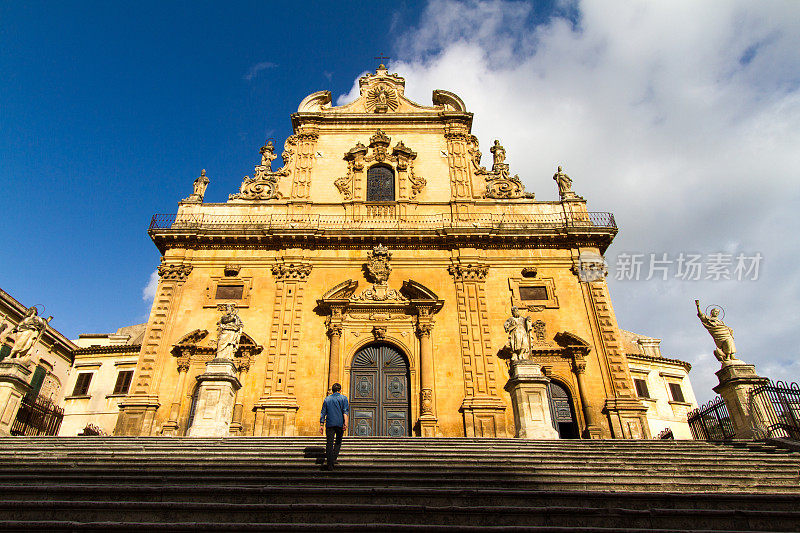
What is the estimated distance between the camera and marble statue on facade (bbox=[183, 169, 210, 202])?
19.8 meters

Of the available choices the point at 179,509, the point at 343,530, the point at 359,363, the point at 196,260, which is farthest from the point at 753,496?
the point at 196,260

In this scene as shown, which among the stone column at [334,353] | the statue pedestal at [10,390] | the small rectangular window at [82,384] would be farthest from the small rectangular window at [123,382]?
the stone column at [334,353]

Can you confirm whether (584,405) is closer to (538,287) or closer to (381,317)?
(538,287)

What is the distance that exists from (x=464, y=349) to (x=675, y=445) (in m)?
7.31

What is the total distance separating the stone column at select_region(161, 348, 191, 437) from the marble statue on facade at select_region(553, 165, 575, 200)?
14958 mm

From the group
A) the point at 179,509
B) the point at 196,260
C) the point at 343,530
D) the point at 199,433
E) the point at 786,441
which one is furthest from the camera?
the point at 196,260

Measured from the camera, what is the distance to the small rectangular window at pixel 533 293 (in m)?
17.7

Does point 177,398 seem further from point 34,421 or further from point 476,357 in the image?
point 476,357

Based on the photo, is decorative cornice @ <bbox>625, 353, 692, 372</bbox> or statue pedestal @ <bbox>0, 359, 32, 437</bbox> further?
decorative cornice @ <bbox>625, 353, 692, 372</bbox>

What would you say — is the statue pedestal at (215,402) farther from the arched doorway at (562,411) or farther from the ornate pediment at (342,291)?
the arched doorway at (562,411)

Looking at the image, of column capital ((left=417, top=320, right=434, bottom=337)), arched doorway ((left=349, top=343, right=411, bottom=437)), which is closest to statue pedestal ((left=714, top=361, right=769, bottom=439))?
column capital ((left=417, top=320, right=434, bottom=337))

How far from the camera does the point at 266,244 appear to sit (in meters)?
18.7

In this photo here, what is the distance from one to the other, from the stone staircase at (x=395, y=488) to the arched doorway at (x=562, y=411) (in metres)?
6.22

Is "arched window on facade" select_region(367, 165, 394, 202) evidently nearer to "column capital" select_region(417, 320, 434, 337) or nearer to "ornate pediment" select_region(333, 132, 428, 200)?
"ornate pediment" select_region(333, 132, 428, 200)
